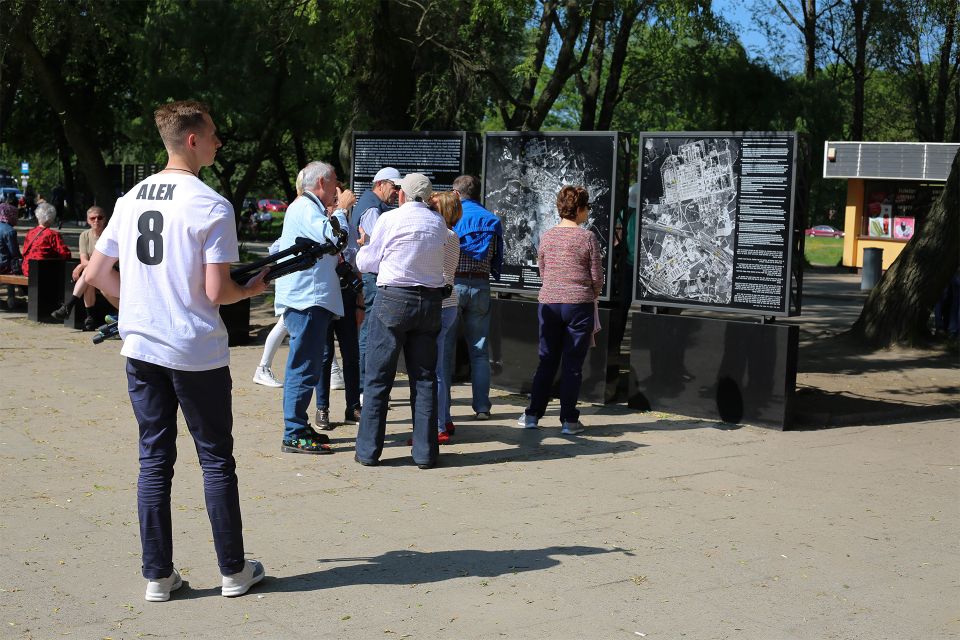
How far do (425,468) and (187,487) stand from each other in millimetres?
1474

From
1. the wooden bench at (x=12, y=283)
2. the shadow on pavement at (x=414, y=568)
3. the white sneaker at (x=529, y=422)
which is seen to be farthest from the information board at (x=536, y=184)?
the wooden bench at (x=12, y=283)

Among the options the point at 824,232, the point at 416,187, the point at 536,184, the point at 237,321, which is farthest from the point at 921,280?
the point at 824,232

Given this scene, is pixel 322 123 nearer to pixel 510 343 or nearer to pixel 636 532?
pixel 510 343

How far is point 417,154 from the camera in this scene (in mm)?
10859

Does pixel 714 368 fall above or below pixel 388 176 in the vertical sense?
below

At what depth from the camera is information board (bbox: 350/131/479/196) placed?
10602 mm

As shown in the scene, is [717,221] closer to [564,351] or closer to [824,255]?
[564,351]

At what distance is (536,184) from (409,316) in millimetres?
3404

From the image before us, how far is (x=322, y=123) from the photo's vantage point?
29.7 meters

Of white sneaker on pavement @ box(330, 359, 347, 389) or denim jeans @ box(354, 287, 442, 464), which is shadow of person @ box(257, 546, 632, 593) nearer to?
denim jeans @ box(354, 287, 442, 464)

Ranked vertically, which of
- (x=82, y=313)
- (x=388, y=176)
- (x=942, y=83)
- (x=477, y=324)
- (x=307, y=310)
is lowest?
(x=82, y=313)

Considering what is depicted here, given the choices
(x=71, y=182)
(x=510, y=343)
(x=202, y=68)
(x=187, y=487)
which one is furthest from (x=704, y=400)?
(x=71, y=182)

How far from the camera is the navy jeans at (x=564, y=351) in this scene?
8.35 m

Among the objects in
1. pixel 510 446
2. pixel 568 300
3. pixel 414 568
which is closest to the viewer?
pixel 414 568
